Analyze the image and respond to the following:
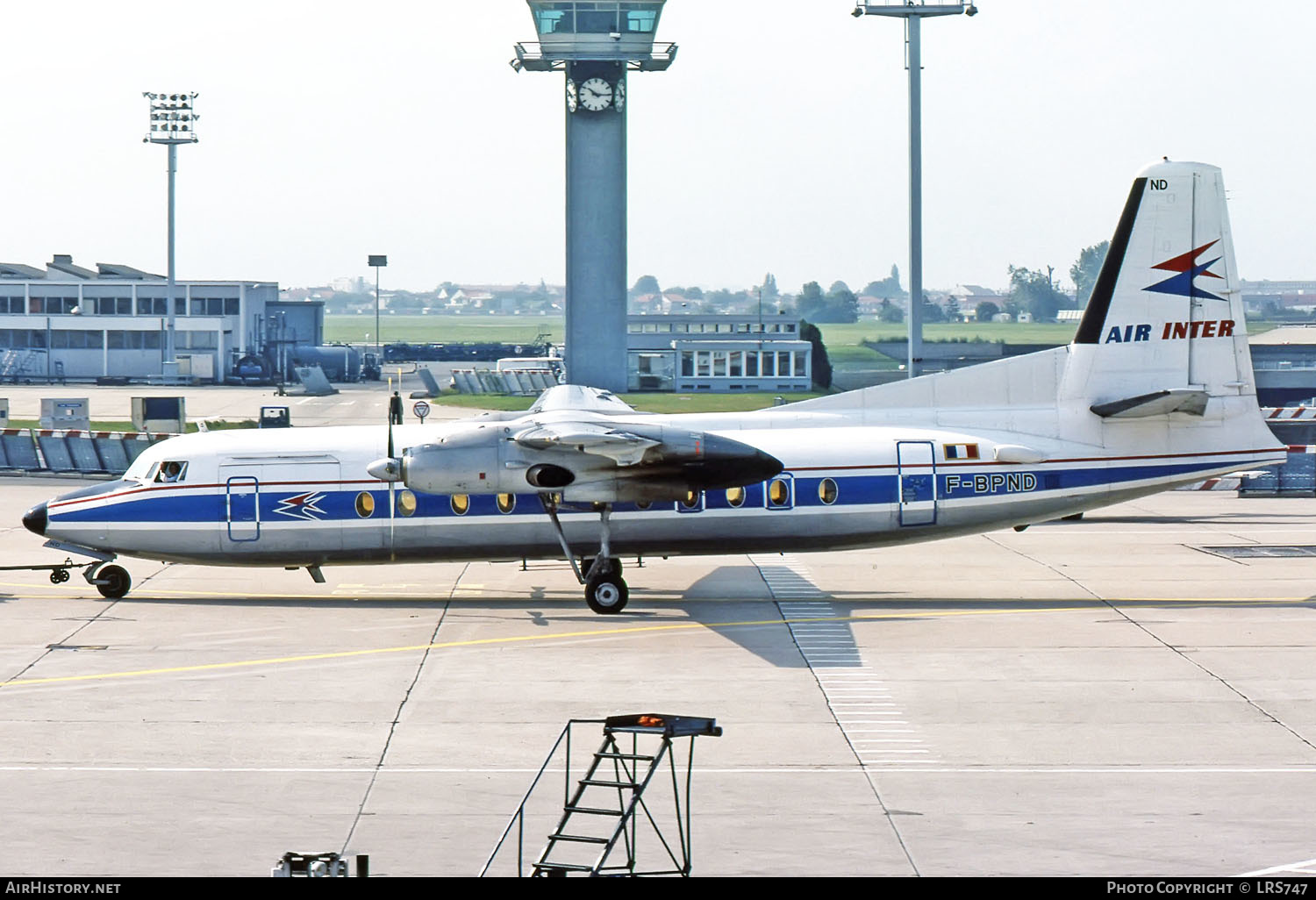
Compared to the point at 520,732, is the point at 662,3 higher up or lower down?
higher up

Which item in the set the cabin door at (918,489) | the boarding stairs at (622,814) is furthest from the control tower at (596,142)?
the boarding stairs at (622,814)

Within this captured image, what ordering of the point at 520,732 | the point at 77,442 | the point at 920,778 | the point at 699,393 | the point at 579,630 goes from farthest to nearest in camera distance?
the point at 699,393 → the point at 77,442 → the point at 579,630 → the point at 520,732 → the point at 920,778

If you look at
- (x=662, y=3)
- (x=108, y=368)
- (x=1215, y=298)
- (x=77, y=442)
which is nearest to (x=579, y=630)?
(x=1215, y=298)

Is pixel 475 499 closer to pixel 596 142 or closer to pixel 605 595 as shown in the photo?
pixel 605 595

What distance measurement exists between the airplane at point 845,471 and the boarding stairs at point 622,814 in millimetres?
8858

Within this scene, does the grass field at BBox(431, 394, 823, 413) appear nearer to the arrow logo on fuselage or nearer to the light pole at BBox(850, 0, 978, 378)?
the light pole at BBox(850, 0, 978, 378)

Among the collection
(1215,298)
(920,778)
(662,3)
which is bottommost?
(920,778)

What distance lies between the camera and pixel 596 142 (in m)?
87.4

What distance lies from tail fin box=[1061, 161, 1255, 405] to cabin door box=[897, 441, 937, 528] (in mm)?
2984

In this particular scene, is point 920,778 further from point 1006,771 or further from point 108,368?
point 108,368

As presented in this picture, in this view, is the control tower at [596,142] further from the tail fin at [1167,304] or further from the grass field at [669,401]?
the tail fin at [1167,304]

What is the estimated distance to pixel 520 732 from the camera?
17.4 meters

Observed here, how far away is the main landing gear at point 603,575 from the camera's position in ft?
81.7

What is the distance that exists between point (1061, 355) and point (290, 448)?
13.6 m
